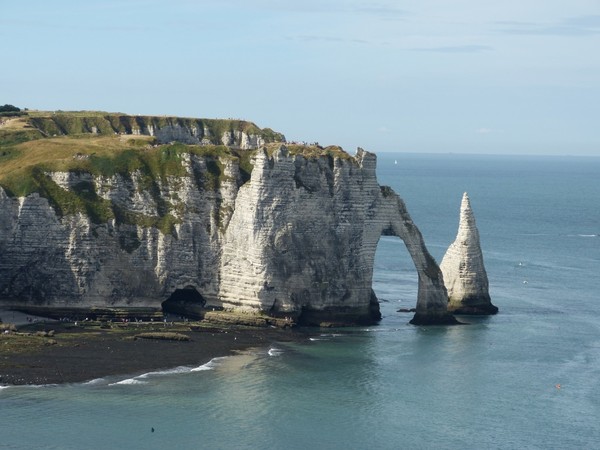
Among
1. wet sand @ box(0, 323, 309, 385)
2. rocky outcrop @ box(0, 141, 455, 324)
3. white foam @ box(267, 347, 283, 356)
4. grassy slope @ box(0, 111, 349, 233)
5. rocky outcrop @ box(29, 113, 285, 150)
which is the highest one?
rocky outcrop @ box(29, 113, 285, 150)

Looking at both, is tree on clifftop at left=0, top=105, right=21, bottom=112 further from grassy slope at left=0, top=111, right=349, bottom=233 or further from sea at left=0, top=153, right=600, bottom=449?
sea at left=0, top=153, right=600, bottom=449

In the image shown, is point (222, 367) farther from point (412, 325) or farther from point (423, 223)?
point (423, 223)

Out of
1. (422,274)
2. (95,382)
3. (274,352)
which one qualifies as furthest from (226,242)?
(95,382)

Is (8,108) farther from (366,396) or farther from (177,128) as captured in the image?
(366,396)

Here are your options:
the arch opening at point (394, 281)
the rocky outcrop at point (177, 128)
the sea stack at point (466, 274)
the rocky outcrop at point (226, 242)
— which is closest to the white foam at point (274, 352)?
the rocky outcrop at point (226, 242)

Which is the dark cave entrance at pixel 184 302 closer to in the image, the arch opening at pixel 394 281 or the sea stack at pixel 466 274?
the arch opening at pixel 394 281

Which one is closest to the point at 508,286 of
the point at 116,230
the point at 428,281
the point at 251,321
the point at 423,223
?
the point at 428,281

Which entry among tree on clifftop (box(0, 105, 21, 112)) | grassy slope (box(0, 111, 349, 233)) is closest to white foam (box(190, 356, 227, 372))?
grassy slope (box(0, 111, 349, 233))
